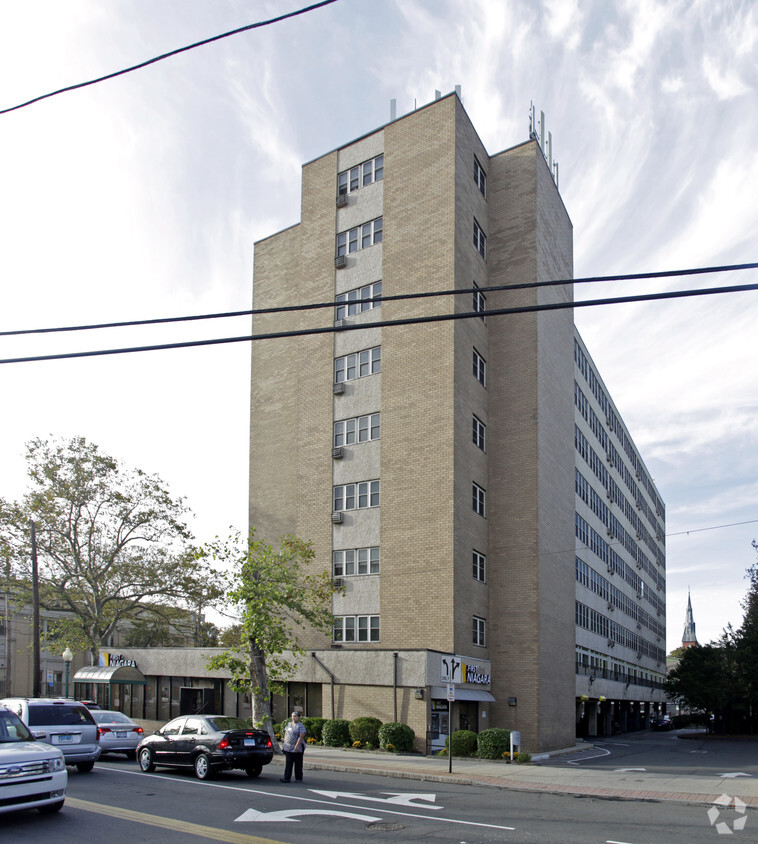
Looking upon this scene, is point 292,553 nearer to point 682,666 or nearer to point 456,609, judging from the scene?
point 456,609

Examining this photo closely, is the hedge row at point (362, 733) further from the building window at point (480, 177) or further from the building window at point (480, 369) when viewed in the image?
the building window at point (480, 177)

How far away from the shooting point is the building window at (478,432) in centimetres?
3678

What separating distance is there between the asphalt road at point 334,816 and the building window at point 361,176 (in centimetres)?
2789

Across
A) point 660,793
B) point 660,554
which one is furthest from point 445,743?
point 660,554

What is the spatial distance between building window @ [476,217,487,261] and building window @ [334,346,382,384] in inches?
219

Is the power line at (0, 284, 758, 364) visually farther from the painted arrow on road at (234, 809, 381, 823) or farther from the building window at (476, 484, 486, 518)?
the building window at (476, 484, 486, 518)

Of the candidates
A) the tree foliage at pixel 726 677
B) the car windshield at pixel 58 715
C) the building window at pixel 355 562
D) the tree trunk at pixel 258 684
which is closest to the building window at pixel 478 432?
the building window at pixel 355 562

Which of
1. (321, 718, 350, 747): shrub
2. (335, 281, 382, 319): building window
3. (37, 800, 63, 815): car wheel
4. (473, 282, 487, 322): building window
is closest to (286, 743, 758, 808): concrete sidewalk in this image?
(321, 718, 350, 747): shrub

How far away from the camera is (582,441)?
166 feet

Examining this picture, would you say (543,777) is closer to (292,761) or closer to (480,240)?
(292,761)

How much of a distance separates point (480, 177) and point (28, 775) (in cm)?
3356

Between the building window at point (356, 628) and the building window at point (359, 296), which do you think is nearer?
the building window at point (356, 628)

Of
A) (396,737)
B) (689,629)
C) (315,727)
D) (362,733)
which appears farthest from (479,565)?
(689,629)

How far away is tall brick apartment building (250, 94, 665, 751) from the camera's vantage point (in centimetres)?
3303
